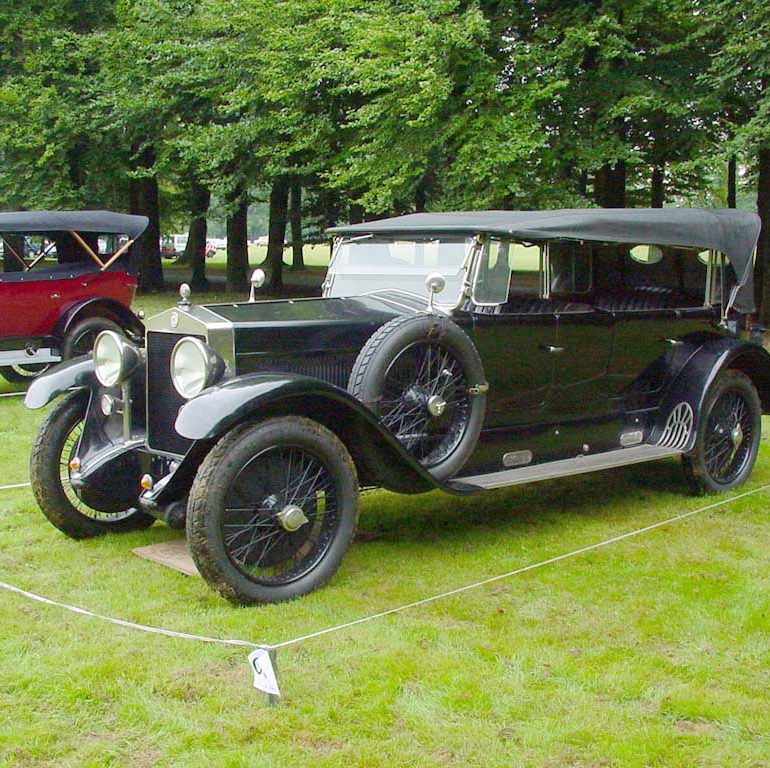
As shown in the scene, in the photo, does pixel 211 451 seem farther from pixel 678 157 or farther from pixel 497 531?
pixel 678 157

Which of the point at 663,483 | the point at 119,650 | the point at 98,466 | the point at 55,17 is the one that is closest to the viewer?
the point at 119,650

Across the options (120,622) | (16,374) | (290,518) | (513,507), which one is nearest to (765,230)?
(513,507)

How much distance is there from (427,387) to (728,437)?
8.73 feet

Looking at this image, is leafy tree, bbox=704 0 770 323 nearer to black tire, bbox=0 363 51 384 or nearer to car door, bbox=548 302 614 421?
car door, bbox=548 302 614 421

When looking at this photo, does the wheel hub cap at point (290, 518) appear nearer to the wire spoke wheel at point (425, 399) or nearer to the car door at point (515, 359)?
the wire spoke wheel at point (425, 399)

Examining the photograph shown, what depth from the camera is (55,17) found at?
21891 mm

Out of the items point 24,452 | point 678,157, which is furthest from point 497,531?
point 678,157

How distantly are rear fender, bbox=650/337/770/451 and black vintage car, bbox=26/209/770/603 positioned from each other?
0.5 inches

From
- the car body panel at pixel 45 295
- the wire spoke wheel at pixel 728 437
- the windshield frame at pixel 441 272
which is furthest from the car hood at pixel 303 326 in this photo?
the car body panel at pixel 45 295

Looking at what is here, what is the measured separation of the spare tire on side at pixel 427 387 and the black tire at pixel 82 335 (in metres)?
6.32

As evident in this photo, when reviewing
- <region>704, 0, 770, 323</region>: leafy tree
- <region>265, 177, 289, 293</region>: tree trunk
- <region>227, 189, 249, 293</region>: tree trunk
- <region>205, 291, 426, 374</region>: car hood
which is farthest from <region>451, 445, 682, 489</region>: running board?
<region>227, 189, 249, 293</region>: tree trunk

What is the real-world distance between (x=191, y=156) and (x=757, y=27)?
10015 mm

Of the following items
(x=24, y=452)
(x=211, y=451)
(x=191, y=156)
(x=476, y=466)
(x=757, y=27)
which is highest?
(x=757, y=27)

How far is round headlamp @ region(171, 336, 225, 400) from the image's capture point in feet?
15.6
